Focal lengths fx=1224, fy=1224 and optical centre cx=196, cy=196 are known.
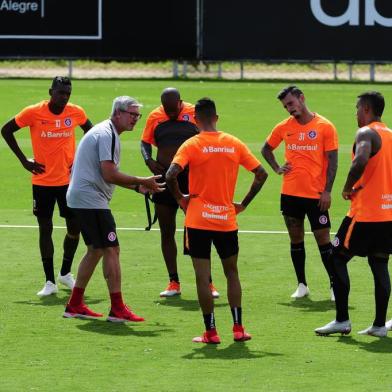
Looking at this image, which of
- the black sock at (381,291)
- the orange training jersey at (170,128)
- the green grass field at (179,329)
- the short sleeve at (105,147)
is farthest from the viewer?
the orange training jersey at (170,128)

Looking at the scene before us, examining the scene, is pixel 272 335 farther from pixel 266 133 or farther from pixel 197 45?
pixel 197 45

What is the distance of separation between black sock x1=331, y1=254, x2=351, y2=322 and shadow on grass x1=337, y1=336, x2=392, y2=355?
0.23m

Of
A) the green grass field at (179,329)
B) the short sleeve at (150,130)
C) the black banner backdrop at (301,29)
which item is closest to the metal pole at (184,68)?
the black banner backdrop at (301,29)

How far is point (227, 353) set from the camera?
10375mm

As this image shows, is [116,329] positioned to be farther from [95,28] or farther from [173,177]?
[95,28]

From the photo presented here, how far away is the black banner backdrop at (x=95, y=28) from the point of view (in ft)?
115

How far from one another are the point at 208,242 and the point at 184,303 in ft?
6.39

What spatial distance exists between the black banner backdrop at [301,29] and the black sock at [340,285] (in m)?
24.5

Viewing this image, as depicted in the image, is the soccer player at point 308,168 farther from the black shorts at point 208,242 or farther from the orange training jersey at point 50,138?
the orange training jersey at point 50,138

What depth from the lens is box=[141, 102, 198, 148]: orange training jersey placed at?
13195 mm

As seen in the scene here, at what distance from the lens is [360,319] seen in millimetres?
11719

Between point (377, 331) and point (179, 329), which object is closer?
point (377, 331)

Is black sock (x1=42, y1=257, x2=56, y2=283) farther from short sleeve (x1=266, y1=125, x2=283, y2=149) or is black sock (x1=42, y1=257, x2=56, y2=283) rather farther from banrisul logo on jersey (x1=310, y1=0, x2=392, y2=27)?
banrisul logo on jersey (x1=310, y1=0, x2=392, y2=27)

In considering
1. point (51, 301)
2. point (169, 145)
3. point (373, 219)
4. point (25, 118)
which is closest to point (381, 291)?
point (373, 219)
